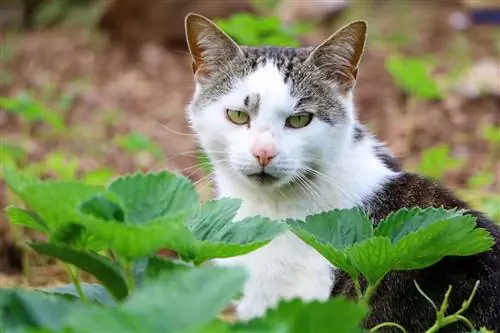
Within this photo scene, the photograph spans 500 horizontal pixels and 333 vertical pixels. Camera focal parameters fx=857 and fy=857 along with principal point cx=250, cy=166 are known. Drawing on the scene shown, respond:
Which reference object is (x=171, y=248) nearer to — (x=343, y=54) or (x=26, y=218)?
(x=26, y=218)

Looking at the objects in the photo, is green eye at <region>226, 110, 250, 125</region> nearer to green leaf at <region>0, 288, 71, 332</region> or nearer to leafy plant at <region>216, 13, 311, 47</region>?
leafy plant at <region>216, 13, 311, 47</region>

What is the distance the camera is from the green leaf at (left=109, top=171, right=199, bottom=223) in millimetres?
961

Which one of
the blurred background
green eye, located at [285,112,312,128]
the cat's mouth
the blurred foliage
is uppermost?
green eye, located at [285,112,312,128]

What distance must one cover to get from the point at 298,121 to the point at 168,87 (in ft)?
12.7

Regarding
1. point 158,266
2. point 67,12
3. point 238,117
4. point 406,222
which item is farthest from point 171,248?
point 67,12

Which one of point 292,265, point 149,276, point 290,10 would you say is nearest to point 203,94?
point 292,265

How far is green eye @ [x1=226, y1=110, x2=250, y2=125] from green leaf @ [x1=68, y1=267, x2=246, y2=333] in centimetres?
140

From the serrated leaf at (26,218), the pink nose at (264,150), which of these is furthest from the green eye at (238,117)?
the serrated leaf at (26,218)

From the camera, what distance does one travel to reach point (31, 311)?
830 millimetres

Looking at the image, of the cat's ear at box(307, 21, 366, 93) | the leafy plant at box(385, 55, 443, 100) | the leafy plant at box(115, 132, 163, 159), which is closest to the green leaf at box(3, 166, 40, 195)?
the cat's ear at box(307, 21, 366, 93)

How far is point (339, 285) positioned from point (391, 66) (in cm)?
314

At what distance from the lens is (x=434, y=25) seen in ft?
27.5

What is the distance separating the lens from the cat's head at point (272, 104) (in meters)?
2.11

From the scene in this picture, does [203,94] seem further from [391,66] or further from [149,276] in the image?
[391,66]
